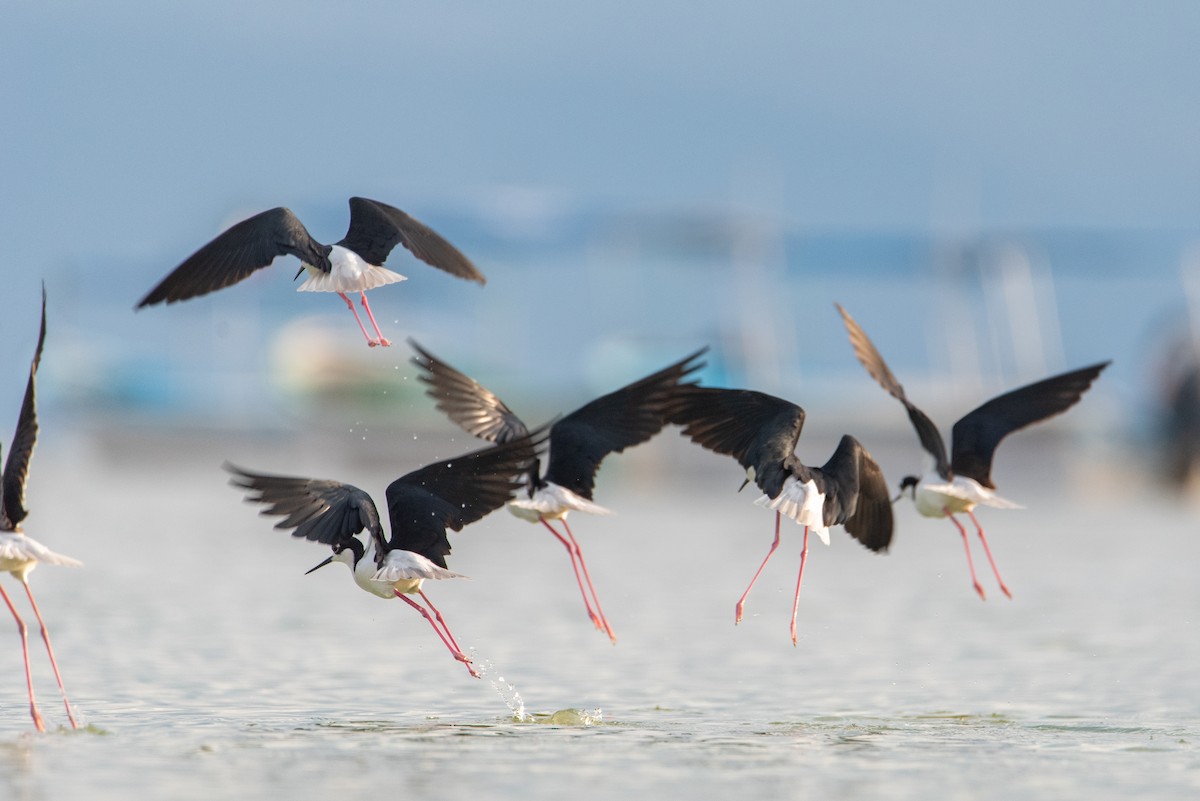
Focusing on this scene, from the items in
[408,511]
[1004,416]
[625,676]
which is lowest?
[625,676]

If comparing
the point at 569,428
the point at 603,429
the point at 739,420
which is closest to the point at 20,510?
the point at 569,428

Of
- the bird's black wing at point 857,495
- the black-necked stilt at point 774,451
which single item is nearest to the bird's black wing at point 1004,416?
the bird's black wing at point 857,495

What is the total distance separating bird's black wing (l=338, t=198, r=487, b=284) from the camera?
1107cm

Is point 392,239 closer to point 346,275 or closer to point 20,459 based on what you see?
point 346,275

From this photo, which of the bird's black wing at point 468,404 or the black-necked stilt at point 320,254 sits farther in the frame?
the bird's black wing at point 468,404

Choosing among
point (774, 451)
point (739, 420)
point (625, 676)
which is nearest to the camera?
point (774, 451)

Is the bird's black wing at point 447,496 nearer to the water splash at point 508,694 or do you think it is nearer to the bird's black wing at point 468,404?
the bird's black wing at point 468,404

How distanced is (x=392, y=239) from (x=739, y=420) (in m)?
2.18

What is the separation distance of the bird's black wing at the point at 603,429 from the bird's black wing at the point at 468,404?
0.28 metres

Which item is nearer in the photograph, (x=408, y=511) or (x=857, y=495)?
(x=408, y=511)

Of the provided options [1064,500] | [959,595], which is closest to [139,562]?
[959,595]

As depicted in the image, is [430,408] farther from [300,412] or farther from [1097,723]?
[1097,723]

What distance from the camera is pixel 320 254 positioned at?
10875 millimetres

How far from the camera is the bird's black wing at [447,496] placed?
1058cm
